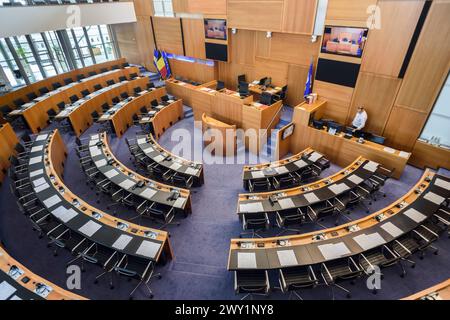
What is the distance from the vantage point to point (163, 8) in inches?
577

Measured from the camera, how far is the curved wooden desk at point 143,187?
6.84 meters

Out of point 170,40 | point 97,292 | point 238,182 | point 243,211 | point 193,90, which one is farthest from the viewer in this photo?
point 170,40

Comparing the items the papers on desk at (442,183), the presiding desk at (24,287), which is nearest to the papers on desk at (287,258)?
the presiding desk at (24,287)

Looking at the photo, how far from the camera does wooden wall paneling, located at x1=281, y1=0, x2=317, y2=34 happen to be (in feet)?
29.6

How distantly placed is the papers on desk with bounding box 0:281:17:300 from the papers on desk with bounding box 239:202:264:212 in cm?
482

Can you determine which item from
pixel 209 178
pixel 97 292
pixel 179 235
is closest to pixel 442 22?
pixel 209 178

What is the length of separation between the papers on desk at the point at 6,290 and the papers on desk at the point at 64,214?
1629 mm

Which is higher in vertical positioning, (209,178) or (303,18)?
(303,18)

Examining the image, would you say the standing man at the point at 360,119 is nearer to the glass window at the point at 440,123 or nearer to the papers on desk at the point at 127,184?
the glass window at the point at 440,123

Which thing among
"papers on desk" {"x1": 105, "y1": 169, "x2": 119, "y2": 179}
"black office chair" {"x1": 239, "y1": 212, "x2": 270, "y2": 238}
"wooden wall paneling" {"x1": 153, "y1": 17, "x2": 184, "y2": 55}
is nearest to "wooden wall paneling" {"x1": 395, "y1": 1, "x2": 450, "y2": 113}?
"black office chair" {"x1": 239, "y1": 212, "x2": 270, "y2": 238}

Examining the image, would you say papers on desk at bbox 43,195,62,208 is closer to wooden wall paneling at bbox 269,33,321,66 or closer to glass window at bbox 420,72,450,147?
wooden wall paneling at bbox 269,33,321,66

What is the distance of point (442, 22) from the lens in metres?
6.59
